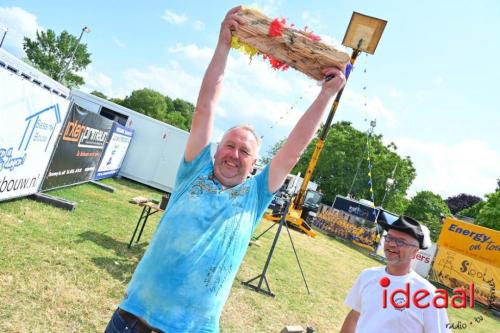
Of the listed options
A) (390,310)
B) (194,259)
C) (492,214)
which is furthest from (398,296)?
(492,214)

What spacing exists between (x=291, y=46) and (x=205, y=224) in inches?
50.0

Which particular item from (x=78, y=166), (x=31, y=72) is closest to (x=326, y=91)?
(x=31, y=72)

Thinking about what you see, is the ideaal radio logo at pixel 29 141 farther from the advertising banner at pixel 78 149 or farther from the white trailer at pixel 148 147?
the white trailer at pixel 148 147

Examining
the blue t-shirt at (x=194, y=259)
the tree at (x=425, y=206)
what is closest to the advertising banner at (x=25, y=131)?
the blue t-shirt at (x=194, y=259)

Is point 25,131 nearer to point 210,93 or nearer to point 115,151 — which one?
point 210,93

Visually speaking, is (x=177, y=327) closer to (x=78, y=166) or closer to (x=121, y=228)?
(x=121, y=228)


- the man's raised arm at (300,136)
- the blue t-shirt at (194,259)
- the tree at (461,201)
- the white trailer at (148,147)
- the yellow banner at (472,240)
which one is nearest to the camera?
the blue t-shirt at (194,259)

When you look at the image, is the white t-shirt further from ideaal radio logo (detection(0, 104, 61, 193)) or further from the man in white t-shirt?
ideaal radio logo (detection(0, 104, 61, 193))

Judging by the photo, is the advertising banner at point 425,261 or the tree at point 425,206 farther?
the tree at point 425,206

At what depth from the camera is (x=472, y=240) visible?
19641 mm

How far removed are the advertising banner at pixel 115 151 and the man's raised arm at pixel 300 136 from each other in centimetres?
1342

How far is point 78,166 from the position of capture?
11.6 metres

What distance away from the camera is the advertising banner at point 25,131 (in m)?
6.51

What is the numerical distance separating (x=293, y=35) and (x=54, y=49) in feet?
209
